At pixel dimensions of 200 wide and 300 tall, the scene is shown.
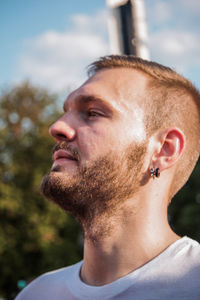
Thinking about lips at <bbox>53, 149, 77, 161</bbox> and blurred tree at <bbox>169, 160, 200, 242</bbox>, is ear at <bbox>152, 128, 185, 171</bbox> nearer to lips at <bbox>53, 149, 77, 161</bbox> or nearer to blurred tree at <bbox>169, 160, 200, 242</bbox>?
lips at <bbox>53, 149, 77, 161</bbox>

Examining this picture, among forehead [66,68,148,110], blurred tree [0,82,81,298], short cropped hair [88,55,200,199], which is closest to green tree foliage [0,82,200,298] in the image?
blurred tree [0,82,81,298]

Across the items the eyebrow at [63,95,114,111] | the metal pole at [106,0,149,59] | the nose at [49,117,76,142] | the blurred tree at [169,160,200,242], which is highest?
the metal pole at [106,0,149,59]

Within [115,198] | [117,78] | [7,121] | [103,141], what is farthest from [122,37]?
[7,121]

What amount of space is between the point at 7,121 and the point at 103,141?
20870 mm

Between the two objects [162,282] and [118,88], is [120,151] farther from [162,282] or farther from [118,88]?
[162,282]

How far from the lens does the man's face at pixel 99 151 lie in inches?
87.8

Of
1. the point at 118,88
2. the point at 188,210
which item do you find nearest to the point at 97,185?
the point at 118,88

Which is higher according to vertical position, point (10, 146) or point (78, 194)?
point (78, 194)

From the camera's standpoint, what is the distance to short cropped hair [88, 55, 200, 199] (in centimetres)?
245

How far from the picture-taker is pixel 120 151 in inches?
89.2

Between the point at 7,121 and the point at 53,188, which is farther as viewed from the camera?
the point at 7,121

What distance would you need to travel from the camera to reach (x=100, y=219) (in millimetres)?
2266

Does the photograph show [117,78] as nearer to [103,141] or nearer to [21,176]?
[103,141]

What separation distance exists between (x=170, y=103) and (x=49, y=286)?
1.54m
